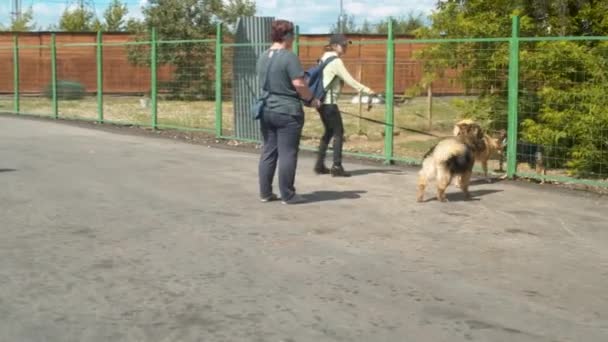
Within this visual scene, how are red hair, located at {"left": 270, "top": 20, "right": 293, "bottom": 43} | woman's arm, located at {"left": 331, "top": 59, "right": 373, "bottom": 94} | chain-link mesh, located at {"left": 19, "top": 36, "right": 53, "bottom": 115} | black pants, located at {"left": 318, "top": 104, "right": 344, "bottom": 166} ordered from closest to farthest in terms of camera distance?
red hair, located at {"left": 270, "top": 20, "right": 293, "bottom": 43}, woman's arm, located at {"left": 331, "top": 59, "right": 373, "bottom": 94}, black pants, located at {"left": 318, "top": 104, "right": 344, "bottom": 166}, chain-link mesh, located at {"left": 19, "top": 36, "right": 53, "bottom": 115}

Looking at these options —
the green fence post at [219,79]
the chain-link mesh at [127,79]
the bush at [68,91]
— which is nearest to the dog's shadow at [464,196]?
the green fence post at [219,79]

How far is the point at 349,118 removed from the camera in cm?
2234

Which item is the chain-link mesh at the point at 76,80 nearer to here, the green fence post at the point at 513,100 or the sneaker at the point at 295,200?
the green fence post at the point at 513,100

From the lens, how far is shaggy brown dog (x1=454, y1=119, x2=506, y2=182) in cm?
1022

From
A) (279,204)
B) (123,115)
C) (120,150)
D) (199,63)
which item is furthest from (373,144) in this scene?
(123,115)

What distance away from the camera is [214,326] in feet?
17.2

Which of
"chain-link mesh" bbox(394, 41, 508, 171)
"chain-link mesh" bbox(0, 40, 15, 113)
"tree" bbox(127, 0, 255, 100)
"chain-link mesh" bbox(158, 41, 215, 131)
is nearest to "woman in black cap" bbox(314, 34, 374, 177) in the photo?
"chain-link mesh" bbox(394, 41, 508, 171)

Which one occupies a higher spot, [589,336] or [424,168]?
[424,168]

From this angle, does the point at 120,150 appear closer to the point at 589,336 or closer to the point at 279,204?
the point at 279,204

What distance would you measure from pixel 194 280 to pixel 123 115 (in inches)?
718

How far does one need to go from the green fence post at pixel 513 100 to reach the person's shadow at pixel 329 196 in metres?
2.34

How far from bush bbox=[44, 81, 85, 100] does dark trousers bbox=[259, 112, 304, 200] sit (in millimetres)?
19620

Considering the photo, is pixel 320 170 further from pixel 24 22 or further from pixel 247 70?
pixel 24 22

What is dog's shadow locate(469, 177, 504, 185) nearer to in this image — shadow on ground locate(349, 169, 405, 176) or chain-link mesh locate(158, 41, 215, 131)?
shadow on ground locate(349, 169, 405, 176)
